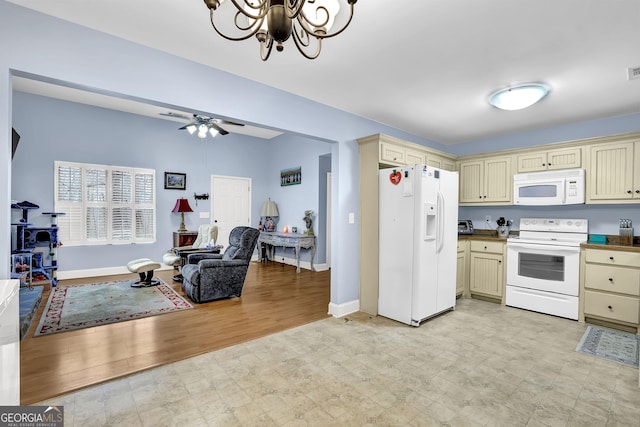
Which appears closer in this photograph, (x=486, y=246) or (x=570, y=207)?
(x=570, y=207)

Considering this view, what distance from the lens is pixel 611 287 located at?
322 centimetres

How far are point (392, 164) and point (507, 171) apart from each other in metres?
1.96

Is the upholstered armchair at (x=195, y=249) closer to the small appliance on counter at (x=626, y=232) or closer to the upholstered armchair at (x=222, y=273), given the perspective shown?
the upholstered armchair at (x=222, y=273)

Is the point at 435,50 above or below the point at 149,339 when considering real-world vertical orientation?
above

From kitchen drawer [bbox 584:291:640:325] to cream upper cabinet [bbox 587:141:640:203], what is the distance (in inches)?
44.5

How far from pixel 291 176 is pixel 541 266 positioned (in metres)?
4.94

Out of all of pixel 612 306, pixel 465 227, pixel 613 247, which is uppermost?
pixel 465 227

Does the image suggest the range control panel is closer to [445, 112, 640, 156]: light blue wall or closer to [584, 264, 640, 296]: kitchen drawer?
[584, 264, 640, 296]: kitchen drawer

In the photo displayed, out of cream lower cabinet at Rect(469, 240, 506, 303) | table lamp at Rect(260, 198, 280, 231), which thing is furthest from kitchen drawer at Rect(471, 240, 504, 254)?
table lamp at Rect(260, 198, 280, 231)

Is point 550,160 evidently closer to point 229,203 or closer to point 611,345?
point 611,345

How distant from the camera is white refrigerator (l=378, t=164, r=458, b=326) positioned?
324cm

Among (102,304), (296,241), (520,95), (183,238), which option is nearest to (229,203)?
(183,238)
